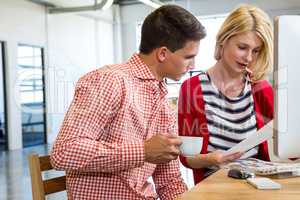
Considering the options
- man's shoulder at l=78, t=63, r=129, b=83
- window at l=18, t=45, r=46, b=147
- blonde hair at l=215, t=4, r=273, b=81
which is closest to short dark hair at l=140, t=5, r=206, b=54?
man's shoulder at l=78, t=63, r=129, b=83

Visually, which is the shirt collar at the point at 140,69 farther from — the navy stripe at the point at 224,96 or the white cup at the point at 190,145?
the navy stripe at the point at 224,96

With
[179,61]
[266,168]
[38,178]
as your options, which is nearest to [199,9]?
[179,61]

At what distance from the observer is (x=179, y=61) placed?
1329 mm

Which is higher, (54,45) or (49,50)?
(54,45)

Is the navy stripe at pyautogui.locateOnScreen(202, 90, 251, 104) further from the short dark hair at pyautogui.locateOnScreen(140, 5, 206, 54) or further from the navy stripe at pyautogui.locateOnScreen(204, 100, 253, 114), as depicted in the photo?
the short dark hair at pyautogui.locateOnScreen(140, 5, 206, 54)

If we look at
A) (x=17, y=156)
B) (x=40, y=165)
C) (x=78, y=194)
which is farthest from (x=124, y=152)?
(x=17, y=156)

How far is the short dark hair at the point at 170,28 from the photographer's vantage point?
4.25ft

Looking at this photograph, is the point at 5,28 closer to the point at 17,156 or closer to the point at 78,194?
the point at 17,156

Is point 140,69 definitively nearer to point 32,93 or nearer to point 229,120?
point 229,120

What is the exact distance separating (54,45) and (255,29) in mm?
8265

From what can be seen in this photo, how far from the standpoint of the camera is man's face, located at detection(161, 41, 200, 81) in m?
1.32

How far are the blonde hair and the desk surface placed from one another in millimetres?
611

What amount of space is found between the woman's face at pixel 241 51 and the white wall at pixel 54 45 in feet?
22.2

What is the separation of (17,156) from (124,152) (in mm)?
6502
